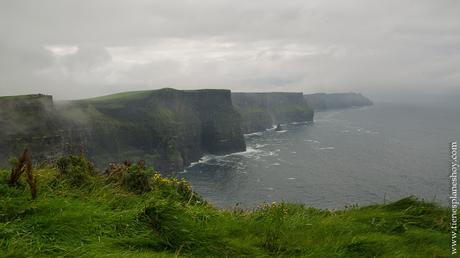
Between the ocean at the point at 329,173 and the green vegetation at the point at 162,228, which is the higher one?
the green vegetation at the point at 162,228

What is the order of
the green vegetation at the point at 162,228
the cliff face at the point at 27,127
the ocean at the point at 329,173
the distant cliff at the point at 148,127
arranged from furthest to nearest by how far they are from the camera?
the distant cliff at the point at 148,127, the ocean at the point at 329,173, the cliff face at the point at 27,127, the green vegetation at the point at 162,228

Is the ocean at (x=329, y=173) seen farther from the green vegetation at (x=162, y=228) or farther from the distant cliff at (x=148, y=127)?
the green vegetation at (x=162, y=228)

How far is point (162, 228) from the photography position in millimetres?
5699

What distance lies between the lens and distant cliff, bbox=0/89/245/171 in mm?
86287

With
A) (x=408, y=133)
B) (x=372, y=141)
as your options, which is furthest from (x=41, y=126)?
(x=408, y=133)

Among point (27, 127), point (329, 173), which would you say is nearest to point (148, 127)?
point (27, 127)

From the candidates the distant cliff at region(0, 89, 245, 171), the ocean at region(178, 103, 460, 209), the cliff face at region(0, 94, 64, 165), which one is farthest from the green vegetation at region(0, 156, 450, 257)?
the distant cliff at region(0, 89, 245, 171)

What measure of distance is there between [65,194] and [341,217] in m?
5.24

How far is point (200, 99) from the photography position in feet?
515

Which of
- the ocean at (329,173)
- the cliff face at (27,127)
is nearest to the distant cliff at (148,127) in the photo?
the cliff face at (27,127)

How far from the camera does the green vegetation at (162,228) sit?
4945mm

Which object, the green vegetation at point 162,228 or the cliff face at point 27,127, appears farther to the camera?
the cliff face at point 27,127

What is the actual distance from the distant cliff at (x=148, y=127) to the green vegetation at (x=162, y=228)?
61.0 m

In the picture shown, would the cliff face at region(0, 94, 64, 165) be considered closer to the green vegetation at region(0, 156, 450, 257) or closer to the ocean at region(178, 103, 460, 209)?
the ocean at region(178, 103, 460, 209)
